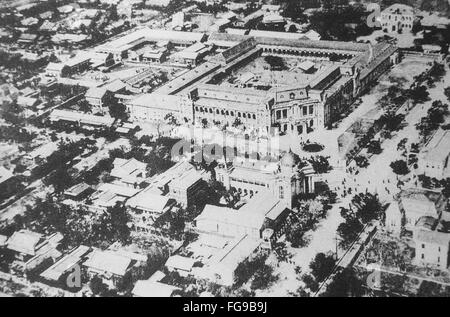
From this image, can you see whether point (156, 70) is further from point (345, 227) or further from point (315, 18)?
point (345, 227)

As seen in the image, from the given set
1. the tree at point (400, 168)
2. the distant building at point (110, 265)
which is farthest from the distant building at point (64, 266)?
the tree at point (400, 168)

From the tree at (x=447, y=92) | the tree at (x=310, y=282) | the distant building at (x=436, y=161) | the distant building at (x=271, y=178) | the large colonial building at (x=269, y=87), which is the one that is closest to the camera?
the tree at (x=310, y=282)

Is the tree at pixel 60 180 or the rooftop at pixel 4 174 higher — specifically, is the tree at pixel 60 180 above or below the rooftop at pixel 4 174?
below

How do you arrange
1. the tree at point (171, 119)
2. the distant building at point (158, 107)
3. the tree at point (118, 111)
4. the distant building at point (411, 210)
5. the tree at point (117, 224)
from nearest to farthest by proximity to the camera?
the distant building at point (411, 210), the tree at point (117, 224), the tree at point (171, 119), the distant building at point (158, 107), the tree at point (118, 111)

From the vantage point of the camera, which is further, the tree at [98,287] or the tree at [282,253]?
the tree at [282,253]

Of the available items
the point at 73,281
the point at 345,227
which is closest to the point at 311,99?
the point at 345,227

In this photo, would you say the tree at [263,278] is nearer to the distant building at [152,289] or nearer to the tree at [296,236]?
the tree at [296,236]

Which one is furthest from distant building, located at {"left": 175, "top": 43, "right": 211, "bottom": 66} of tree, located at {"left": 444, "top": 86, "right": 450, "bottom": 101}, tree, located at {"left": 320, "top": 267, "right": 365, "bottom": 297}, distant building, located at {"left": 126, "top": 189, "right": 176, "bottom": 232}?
tree, located at {"left": 320, "top": 267, "right": 365, "bottom": 297}
